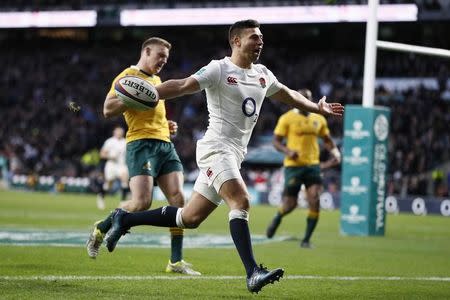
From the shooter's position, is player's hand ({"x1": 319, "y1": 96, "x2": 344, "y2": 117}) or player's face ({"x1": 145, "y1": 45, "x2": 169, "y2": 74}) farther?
player's face ({"x1": 145, "y1": 45, "x2": 169, "y2": 74})

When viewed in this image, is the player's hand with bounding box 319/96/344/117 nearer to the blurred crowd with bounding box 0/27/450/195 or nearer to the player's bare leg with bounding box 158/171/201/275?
the player's bare leg with bounding box 158/171/201/275

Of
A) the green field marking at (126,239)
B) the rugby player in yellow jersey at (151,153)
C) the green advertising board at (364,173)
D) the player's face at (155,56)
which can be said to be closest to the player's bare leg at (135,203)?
the rugby player in yellow jersey at (151,153)

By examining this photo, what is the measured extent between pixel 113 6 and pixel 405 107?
14.3 m

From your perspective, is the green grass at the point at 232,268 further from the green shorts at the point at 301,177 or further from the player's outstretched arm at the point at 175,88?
the player's outstretched arm at the point at 175,88

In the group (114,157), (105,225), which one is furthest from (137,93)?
(114,157)

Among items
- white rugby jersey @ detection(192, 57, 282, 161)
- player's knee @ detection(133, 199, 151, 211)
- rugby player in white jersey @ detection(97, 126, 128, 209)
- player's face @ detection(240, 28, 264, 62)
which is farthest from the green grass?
rugby player in white jersey @ detection(97, 126, 128, 209)

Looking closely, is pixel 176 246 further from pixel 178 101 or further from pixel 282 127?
pixel 178 101

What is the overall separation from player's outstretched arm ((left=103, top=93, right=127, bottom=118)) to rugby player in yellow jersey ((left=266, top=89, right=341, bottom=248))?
7146mm

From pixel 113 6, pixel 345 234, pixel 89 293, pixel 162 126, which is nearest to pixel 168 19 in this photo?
pixel 113 6

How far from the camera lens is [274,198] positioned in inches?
1379

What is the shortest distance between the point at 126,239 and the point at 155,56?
532 cm

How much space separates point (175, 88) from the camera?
778cm

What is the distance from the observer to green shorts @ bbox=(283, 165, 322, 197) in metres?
15.5

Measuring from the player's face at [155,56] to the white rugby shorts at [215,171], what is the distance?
2219 mm
